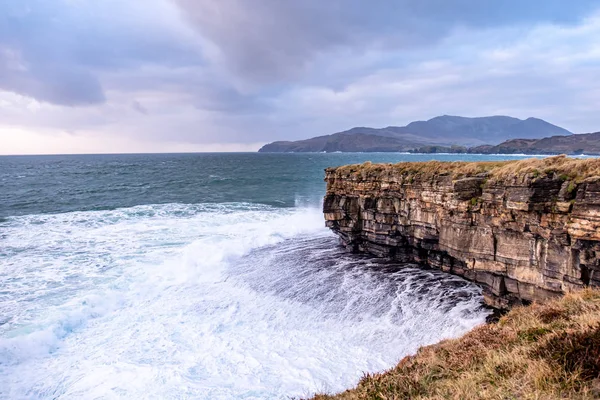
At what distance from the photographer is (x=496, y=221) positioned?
15.0 meters

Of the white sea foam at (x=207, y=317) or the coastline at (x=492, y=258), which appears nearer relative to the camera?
the coastline at (x=492, y=258)

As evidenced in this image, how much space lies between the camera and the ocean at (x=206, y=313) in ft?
37.5

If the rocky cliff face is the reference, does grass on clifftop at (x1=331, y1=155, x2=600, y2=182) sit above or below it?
above

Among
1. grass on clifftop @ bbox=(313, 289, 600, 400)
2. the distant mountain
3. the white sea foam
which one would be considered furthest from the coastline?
Result: the distant mountain

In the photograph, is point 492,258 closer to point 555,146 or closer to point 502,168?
point 502,168

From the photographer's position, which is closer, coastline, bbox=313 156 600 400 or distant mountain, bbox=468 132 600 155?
coastline, bbox=313 156 600 400

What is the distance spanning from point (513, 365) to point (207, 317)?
12348 millimetres

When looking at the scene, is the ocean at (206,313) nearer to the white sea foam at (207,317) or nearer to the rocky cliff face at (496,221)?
the white sea foam at (207,317)

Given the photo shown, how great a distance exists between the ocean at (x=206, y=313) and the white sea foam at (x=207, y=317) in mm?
59

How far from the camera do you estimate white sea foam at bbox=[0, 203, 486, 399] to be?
1140 cm

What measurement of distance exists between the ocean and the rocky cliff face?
1650 millimetres

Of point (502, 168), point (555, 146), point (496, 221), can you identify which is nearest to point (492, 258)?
point (496, 221)

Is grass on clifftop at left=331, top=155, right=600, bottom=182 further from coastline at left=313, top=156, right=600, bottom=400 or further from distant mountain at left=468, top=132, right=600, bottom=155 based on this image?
distant mountain at left=468, top=132, right=600, bottom=155

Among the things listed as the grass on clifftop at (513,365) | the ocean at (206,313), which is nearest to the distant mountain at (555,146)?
the ocean at (206,313)
